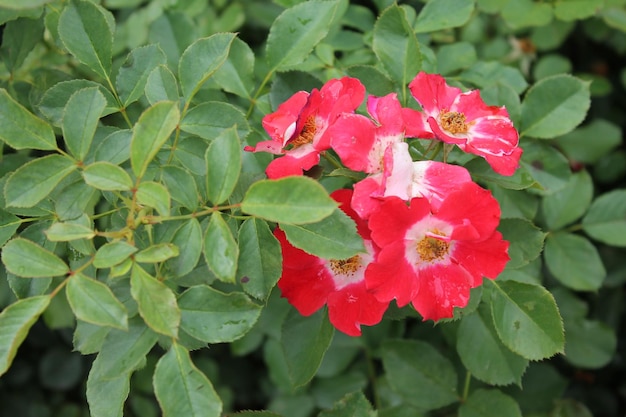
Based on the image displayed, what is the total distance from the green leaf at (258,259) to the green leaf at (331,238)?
2.0 inches

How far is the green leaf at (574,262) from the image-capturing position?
1.55m

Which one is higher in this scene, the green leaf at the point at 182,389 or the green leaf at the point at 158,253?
the green leaf at the point at 158,253

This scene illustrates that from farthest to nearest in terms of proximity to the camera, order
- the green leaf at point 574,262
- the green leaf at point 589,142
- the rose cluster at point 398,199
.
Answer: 1. the green leaf at point 589,142
2. the green leaf at point 574,262
3. the rose cluster at point 398,199

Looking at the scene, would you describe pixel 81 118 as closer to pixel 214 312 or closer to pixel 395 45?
pixel 214 312

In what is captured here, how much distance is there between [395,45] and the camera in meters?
1.21

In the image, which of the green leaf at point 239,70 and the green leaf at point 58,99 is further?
the green leaf at point 239,70

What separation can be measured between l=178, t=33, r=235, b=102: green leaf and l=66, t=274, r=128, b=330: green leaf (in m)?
0.35

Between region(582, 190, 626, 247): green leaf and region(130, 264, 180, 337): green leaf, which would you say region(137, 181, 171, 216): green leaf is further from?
region(582, 190, 626, 247): green leaf

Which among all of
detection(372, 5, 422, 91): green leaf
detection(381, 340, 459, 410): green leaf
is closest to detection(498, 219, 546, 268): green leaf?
detection(372, 5, 422, 91): green leaf

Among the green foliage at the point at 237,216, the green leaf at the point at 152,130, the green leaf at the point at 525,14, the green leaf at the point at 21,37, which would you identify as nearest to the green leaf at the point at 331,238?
the green foliage at the point at 237,216

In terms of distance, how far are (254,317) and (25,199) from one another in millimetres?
358

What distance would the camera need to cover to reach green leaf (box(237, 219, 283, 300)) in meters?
0.95

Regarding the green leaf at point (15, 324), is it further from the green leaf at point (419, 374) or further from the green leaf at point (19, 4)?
the green leaf at point (419, 374)

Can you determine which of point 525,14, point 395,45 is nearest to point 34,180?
point 395,45
